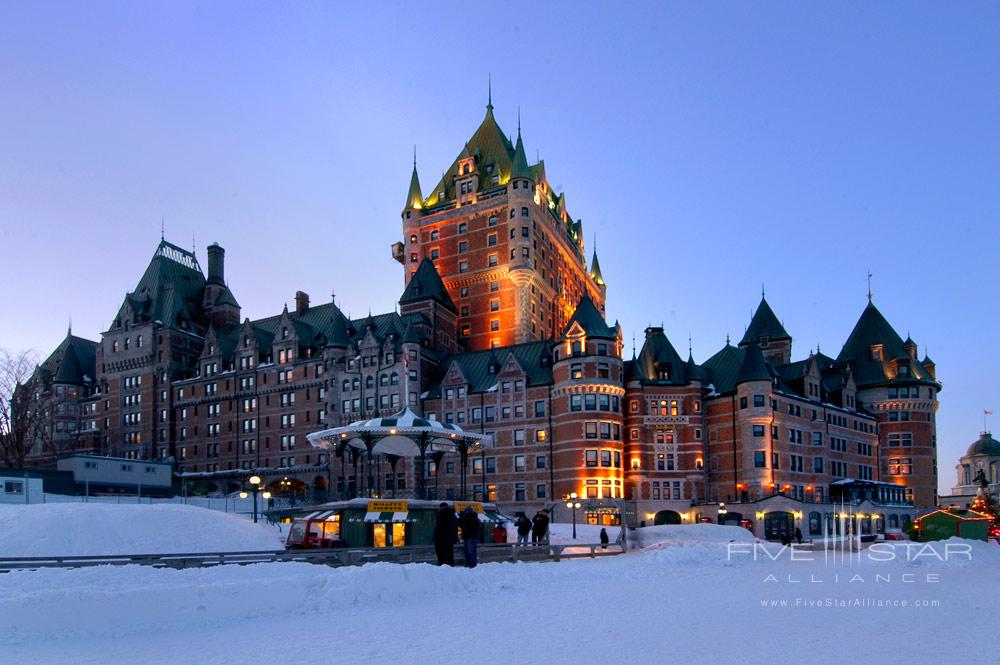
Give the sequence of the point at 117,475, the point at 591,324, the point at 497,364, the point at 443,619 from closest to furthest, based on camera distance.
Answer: the point at 443,619, the point at 117,475, the point at 591,324, the point at 497,364

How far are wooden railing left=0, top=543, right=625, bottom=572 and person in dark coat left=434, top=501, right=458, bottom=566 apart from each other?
245 cm

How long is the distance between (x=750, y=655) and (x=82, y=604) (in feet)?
44.2

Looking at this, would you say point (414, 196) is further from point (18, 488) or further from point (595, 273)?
point (18, 488)

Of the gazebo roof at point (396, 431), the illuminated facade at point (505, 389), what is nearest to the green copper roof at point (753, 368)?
the illuminated facade at point (505, 389)

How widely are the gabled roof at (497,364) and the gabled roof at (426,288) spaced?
12.4 metres

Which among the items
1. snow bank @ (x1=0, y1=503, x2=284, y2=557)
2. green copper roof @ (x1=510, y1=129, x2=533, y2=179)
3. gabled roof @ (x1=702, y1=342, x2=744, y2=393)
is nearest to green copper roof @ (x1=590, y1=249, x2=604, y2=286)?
green copper roof @ (x1=510, y1=129, x2=533, y2=179)

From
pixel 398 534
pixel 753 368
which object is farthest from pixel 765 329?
pixel 398 534

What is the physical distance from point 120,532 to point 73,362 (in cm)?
7630

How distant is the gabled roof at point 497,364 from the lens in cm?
7881

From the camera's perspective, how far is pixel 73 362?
360 feet

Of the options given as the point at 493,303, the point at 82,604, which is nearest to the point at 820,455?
the point at 493,303

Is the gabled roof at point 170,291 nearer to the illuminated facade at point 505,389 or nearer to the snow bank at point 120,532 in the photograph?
the illuminated facade at point 505,389

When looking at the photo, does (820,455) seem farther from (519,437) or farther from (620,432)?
(519,437)

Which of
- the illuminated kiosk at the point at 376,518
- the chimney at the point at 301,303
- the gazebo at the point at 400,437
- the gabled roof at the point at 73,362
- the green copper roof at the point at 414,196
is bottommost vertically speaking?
the illuminated kiosk at the point at 376,518
